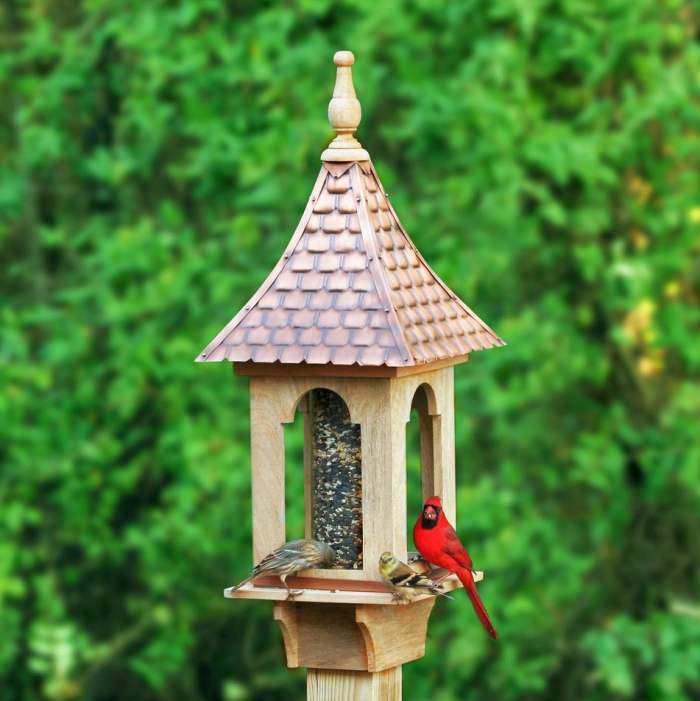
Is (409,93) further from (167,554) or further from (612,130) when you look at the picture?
(167,554)

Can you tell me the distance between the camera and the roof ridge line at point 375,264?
123 inches

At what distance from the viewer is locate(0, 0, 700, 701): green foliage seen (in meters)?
6.46

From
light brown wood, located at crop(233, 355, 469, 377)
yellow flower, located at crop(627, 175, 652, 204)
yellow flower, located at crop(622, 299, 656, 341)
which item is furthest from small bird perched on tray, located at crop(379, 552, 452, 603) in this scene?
yellow flower, located at crop(627, 175, 652, 204)

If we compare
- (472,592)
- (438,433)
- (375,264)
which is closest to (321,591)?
(472,592)

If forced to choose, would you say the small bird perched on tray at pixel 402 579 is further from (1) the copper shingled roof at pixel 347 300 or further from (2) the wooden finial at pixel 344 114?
(2) the wooden finial at pixel 344 114

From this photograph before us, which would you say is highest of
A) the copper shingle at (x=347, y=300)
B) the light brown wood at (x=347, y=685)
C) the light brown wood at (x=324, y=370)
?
the copper shingle at (x=347, y=300)

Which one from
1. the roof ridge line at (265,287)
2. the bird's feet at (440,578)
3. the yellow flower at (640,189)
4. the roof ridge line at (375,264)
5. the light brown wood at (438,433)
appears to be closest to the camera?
the roof ridge line at (375,264)

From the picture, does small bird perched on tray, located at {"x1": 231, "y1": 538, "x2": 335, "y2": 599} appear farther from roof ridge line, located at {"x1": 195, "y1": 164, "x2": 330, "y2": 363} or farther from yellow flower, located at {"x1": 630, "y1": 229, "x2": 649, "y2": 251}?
Result: yellow flower, located at {"x1": 630, "y1": 229, "x2": 649, "y2": 251}

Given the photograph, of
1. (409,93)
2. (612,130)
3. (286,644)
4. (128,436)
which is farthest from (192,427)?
(286,644)

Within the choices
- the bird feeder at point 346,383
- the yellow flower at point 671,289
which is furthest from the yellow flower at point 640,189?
A: the bird feeder at point 346,383

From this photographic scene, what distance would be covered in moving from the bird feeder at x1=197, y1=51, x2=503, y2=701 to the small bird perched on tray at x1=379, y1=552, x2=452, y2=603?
0.08 feet

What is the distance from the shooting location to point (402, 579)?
3188 mm

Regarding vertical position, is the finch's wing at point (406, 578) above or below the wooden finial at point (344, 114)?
below

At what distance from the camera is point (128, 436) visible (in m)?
7.18
